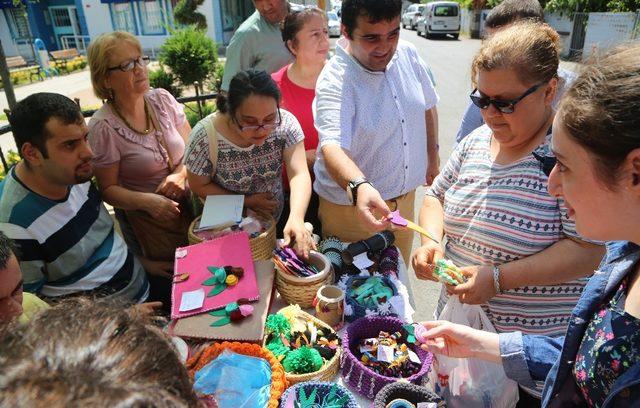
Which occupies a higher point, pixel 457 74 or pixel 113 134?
pixel 113 134

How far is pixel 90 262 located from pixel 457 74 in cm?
1235

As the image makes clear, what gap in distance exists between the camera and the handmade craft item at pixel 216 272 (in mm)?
1566

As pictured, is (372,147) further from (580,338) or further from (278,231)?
(580,338)

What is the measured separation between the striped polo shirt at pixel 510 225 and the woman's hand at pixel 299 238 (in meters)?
0.59

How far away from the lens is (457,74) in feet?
40.4

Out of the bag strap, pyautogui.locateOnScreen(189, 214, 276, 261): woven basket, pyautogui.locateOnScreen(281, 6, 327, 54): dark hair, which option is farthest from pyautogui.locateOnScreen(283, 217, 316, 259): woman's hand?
pyautogui.locateOnScreen(281, 6, 327, 54): dark hair

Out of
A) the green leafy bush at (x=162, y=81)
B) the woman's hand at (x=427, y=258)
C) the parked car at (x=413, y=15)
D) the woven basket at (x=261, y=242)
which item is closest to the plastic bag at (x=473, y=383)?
the woman's hand at (x=427, y=258)

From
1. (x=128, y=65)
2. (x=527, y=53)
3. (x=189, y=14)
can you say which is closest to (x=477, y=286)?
(x=527, y=53)

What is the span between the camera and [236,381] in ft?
4.21

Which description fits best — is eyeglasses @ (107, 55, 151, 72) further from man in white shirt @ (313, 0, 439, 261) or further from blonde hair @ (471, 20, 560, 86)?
blonde hair @ (471, 20, 560, 86)

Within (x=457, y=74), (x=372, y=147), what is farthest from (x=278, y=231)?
(x=457, y=74)

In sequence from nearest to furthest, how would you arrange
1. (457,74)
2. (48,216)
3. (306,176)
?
(48,216)
(306,176)
(457,74)

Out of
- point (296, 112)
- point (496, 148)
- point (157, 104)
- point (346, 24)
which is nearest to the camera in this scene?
point (496, 148)

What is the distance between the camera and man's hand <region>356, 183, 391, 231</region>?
5.85ft
